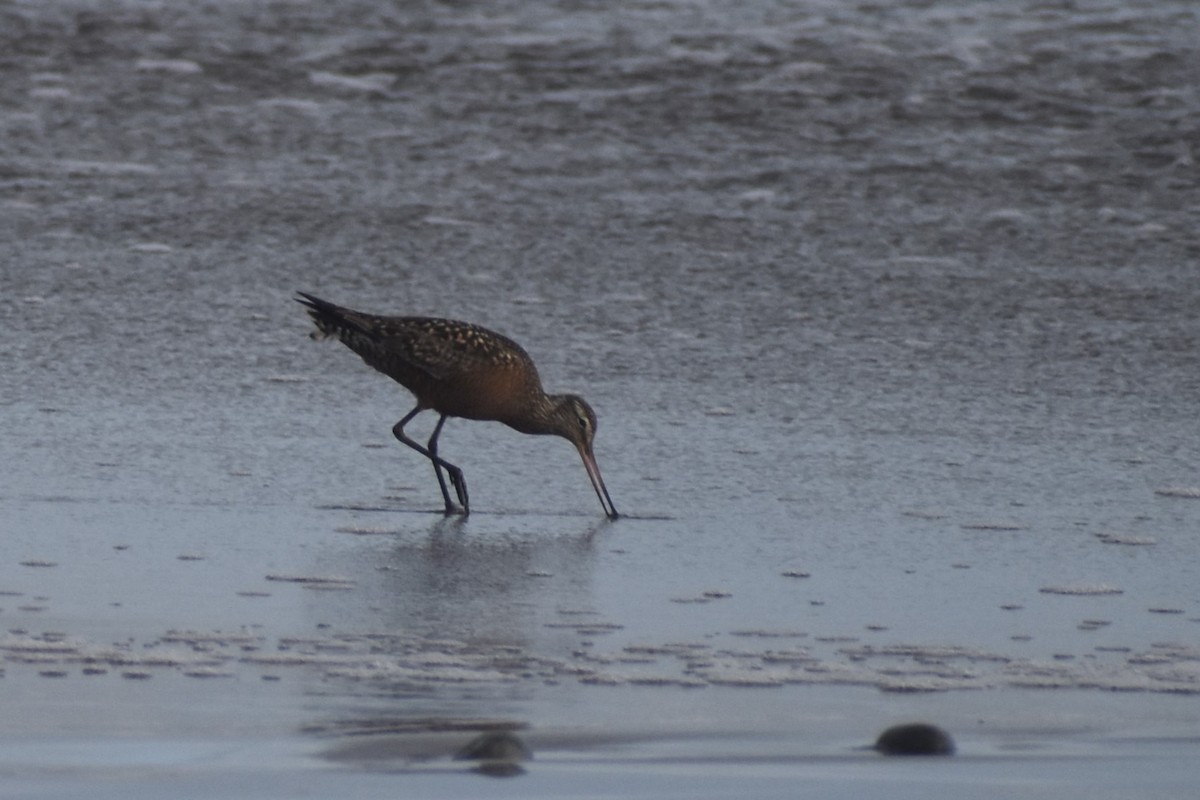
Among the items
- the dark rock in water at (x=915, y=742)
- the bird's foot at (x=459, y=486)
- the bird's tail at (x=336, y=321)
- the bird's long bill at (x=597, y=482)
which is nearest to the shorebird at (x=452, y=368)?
the bird's tail at (x=336, y=321)

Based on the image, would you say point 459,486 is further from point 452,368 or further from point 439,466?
point 452,368

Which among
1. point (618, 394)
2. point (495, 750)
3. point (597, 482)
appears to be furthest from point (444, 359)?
point (495, 750)

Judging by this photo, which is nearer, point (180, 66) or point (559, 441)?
point (559, 441)

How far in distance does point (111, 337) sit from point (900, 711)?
3.90m

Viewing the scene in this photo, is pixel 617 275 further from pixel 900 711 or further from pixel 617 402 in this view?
pixel 900 711

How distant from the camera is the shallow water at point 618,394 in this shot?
3410 mm

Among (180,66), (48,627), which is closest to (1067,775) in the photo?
(48,627)

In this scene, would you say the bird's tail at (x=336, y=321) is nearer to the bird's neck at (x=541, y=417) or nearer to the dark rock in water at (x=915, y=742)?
the bird's neck at (x=541, y=417)

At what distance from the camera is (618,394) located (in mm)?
6301

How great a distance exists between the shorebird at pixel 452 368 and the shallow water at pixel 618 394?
159 millimetres

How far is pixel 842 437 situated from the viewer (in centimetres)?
579

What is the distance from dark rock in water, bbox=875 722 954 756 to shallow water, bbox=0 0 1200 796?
0.04 m

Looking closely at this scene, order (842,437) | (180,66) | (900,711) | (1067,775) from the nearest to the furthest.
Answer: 1. (1067,775)
2. (900,711)
3. (842,437)
4. (180,66)

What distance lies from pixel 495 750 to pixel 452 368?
293cm
